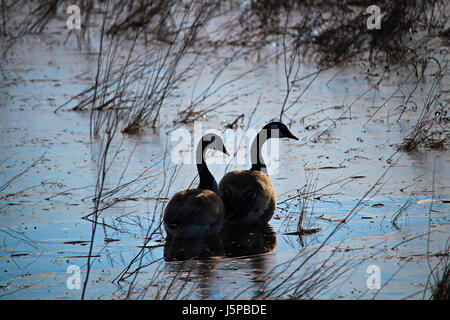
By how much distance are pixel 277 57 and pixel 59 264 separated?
832 cm

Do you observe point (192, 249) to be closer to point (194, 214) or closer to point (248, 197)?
point (194, 214)

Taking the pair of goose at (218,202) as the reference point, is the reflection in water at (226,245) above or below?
below

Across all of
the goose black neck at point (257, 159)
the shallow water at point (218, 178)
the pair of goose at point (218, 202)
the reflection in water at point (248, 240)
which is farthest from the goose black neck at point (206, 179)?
the goose black neck at point (257, 159)

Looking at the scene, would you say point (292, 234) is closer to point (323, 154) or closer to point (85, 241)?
point (85, 241)

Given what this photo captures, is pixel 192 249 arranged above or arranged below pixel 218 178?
below

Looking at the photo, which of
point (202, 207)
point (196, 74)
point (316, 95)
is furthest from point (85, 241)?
point (196, 74)

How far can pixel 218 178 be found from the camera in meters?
8.01

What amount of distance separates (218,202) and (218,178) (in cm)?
143

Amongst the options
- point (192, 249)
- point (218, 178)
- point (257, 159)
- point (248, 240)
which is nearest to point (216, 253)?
point (192, 249)

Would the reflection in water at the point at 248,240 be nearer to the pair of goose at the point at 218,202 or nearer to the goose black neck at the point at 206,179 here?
the pair of goose at the point at 218,202

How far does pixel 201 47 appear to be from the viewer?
1426 centimetres

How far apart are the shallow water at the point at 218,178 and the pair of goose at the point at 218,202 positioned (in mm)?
238

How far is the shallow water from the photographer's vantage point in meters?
5.19

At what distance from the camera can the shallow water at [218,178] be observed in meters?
5.19
